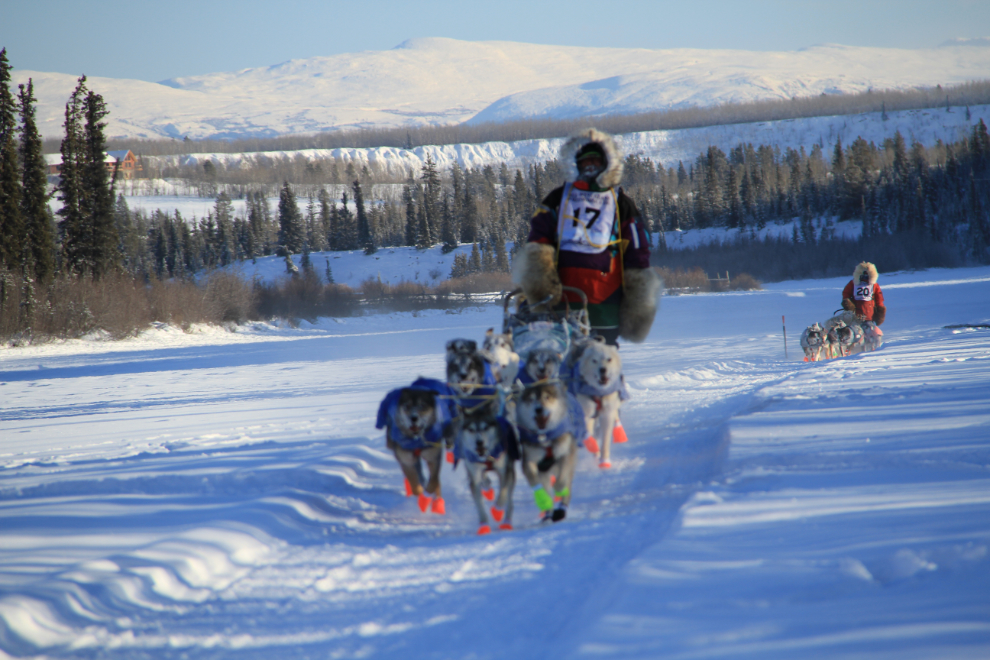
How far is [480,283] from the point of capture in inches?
2800

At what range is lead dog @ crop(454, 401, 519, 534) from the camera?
3.88 metres

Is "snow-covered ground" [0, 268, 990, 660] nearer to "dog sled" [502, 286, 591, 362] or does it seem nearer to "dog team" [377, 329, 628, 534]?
"dog team" [377, 329, 628, 534]

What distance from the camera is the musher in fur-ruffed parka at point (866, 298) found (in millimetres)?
12477

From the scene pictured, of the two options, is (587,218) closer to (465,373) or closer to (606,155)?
(606,155)

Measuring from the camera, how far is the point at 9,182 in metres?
38.2

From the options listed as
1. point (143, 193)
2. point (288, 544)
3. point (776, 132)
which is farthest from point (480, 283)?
point (776, 132)

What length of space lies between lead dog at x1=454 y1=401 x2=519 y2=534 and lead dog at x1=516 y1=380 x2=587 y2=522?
101 mm

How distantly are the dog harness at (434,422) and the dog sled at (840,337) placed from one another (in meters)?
10.3

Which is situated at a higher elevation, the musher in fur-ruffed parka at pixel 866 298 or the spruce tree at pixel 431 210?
the spruce tree at pixel 431 210

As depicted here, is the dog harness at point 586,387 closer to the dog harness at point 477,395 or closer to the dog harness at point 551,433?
the dog harness at point 551,433

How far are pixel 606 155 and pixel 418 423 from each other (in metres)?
2.75

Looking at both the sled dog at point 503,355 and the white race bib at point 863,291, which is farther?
the white race bib at point 863,291

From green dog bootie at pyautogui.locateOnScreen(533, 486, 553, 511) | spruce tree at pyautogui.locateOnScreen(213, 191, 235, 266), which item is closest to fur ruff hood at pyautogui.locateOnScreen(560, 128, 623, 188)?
green dog bootie at pyautogui.locateOnScreen(533, 486, 553, 511)

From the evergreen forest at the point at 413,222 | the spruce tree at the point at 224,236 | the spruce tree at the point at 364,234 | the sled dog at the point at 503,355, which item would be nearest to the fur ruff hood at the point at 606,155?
the sled dog at the point at 503,355
